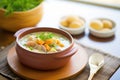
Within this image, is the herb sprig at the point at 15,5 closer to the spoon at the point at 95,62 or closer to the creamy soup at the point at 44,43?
the creamy soup at the point at 44,43

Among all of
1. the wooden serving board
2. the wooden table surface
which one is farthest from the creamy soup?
the wooden table surface

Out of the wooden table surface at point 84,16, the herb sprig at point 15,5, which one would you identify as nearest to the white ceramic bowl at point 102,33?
the wooden table surface at point 84,16

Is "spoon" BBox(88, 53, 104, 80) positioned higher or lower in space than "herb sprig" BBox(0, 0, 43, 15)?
lower

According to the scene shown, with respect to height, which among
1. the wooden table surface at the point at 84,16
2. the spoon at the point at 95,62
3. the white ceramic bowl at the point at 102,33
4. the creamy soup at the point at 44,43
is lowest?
the wooden table surface at the point at 84,16

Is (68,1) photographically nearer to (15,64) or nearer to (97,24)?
(97,24)

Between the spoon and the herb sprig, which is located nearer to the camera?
the spoon

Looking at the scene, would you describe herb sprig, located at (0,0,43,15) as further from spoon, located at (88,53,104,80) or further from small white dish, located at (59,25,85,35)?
spoon, located at (88,53,104,80)
